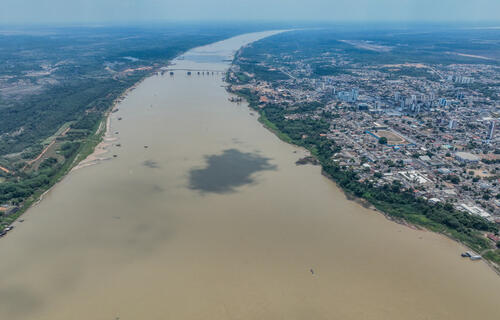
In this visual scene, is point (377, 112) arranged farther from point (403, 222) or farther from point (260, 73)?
point (260, 73)

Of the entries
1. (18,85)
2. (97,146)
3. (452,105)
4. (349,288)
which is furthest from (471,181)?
(18,85)

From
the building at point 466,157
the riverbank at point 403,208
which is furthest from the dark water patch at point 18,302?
the building at point 466,157

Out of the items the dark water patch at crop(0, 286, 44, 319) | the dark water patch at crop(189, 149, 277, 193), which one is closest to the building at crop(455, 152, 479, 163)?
the dark water patch at crop(189, 149, 277, 193)

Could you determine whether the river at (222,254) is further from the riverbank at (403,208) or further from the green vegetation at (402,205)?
the green vegetation at (402,205)

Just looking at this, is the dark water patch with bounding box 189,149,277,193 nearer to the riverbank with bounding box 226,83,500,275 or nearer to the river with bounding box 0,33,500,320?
the river with bounding box 0,33,500,320

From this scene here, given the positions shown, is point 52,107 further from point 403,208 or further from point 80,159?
point 403,208

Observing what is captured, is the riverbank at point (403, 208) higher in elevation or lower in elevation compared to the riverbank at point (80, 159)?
lower

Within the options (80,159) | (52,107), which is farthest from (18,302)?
(52,107)
